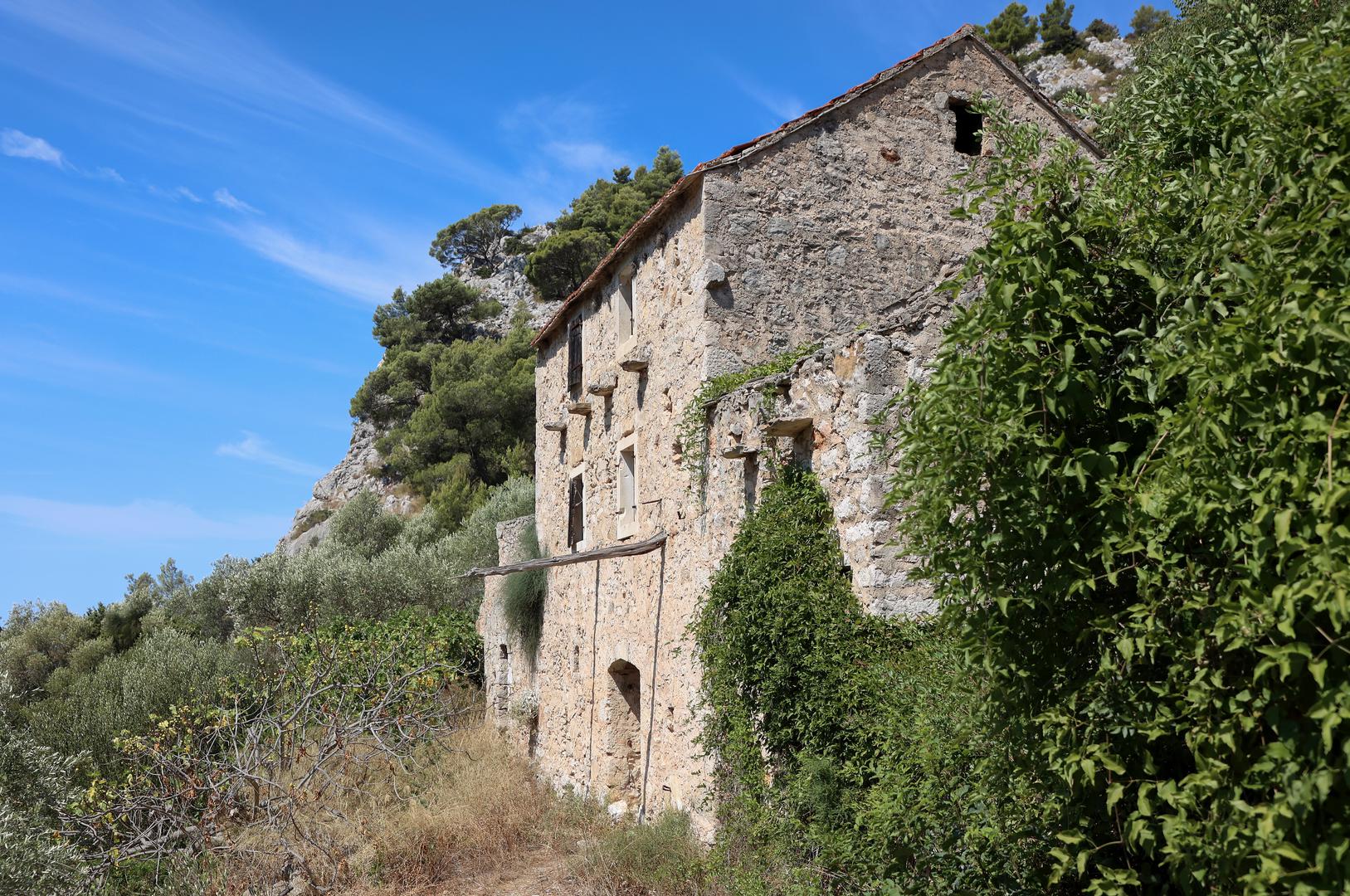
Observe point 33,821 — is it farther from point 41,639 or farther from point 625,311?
point 41,639

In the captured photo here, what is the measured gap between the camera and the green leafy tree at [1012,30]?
44.1m

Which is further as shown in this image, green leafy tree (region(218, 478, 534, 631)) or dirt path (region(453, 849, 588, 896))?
green leafy tree (region(218, 478, 534, 631))

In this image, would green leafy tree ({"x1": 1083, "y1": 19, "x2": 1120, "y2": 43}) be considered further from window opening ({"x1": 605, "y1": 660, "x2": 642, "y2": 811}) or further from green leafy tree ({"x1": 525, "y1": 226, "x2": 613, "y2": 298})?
window opening ({"x1": 605, "y1": 660, "x2": 642, "y2": 811})

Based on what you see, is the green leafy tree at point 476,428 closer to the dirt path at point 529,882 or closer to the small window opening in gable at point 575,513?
the small window opening in gable at point 575,513

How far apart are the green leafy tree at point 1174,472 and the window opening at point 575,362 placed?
10231 mm

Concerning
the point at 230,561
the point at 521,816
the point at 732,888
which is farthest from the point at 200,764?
the point at 230,561

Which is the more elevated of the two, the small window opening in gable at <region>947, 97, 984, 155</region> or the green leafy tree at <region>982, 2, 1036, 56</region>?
the green leafy tree at <region>982, 2, 1036, 56</region>

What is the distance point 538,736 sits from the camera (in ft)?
48.9

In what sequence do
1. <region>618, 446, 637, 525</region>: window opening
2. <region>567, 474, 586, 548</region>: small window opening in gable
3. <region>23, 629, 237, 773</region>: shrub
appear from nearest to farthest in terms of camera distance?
<region>618, 446, 637, 525</region>: window opening
<region>567, 474, 586, 548</region>: small window opening in gable
<region>23, 629, 237, 773</region>: shrub

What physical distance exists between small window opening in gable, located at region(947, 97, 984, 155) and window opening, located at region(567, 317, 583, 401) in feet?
18.4

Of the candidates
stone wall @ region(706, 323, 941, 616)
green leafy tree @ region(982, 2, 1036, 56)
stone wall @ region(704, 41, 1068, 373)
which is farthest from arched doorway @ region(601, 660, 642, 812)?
green leafy tree @ region(982, 2, 1036, 56)

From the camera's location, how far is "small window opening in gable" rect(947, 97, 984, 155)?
1140 cm

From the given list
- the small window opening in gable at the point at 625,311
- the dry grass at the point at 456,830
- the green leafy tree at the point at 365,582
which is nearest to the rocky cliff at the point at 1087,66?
the green leafy tree at the point at 365,582

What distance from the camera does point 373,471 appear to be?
3991 cm
